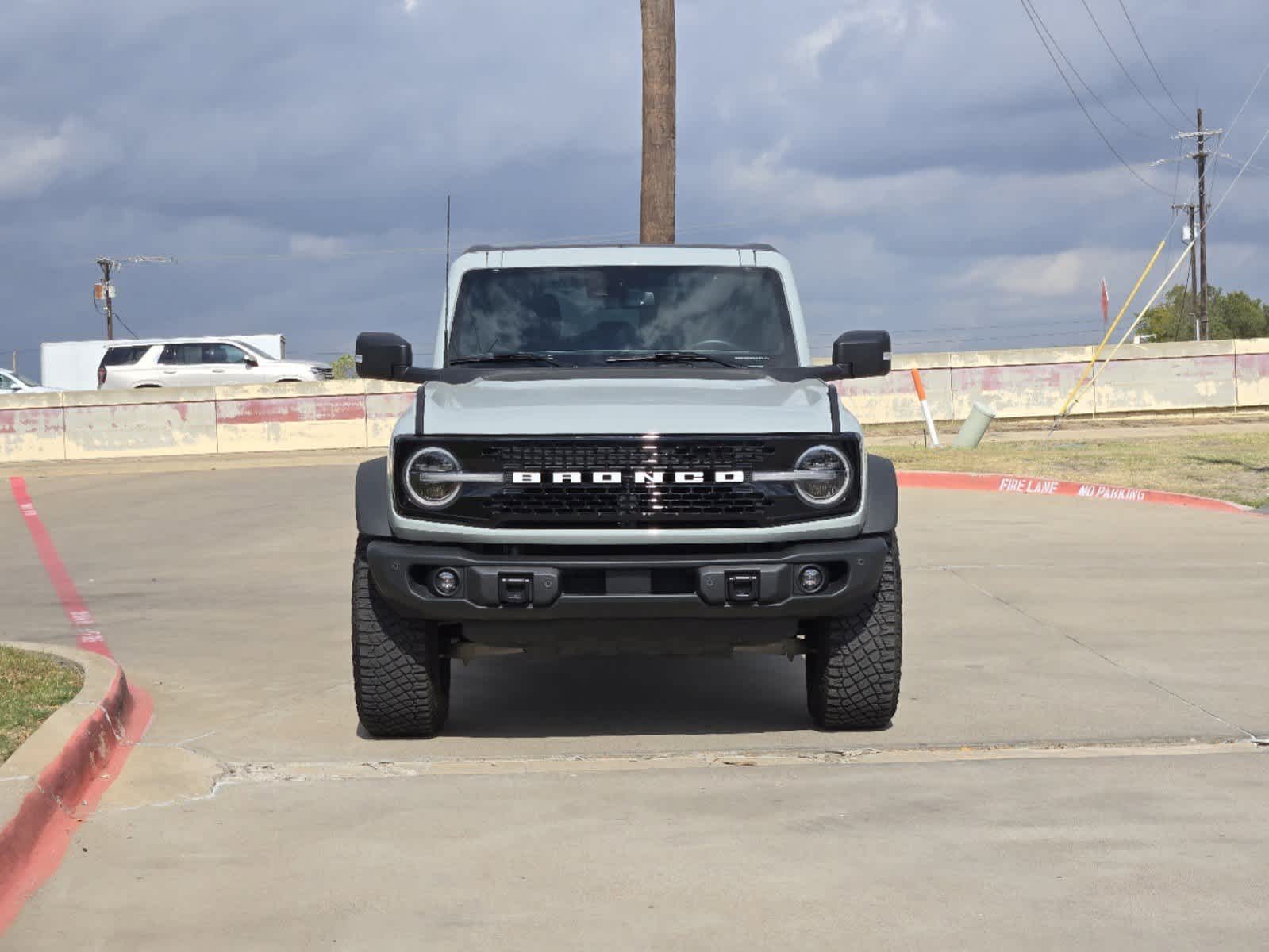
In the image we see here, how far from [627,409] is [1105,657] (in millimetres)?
3569

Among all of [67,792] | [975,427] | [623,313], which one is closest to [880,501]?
[623,313]

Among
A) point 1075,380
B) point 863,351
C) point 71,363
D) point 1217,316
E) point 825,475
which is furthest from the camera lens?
point 1217,316

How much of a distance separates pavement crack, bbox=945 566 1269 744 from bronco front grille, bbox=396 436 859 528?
2122mm

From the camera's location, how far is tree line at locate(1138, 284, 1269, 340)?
4225 inches

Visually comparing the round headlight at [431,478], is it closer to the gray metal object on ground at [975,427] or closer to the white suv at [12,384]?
the gray metal object on ground at [975,427]

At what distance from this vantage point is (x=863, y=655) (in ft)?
22.3

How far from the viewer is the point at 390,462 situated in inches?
259

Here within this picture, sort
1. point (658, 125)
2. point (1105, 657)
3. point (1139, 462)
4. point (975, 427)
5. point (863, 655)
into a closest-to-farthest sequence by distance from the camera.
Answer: point (863, 655)
point (1105, 657)
point (658, 125)
point (1139, 462)
point (975, 427)

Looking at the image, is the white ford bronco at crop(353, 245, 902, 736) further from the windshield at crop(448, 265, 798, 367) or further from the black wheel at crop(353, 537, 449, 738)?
the windshield at crop(448, 265, 798, 367)

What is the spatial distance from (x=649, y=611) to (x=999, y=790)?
54.8 inches

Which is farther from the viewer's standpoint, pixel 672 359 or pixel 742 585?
pixel 672 359

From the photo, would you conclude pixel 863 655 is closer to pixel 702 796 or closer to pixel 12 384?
pixel 702 796

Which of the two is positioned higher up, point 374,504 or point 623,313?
point 623,313

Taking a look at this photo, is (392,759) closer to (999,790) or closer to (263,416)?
(999,790)
